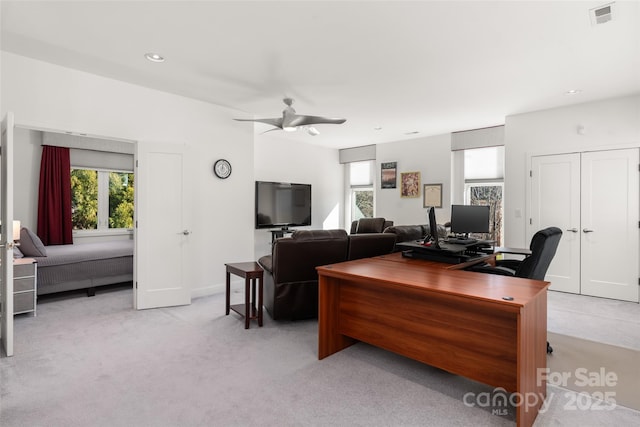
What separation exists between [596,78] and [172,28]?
4299mm

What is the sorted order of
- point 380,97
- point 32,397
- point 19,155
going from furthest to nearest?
point 19,155 → point 380,97 → point 32,397

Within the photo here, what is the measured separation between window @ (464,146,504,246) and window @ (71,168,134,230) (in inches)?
254

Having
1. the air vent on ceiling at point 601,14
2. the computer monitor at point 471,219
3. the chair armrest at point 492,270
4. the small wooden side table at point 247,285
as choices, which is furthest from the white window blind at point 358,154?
the air vent on ceiling at point 601,14

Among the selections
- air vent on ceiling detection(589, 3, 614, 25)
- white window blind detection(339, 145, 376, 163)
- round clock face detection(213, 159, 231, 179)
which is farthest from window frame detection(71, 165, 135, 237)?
air vent on ceiling detection(589, 3, 614, 25)

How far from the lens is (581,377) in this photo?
2.38 m

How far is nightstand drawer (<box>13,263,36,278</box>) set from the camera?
3521 millimetres

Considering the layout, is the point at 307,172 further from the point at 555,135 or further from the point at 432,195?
the point at 555,135

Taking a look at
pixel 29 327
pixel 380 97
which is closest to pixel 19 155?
→ pixel 29 327

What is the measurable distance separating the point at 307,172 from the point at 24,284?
5106 mm

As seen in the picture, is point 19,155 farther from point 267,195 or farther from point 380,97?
point 380,97

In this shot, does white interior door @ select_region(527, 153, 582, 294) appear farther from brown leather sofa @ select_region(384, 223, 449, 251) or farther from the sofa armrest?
the sofa armrest

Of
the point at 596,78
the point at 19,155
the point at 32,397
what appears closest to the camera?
the point at 32,397

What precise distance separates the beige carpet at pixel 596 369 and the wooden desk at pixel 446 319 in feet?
1.50

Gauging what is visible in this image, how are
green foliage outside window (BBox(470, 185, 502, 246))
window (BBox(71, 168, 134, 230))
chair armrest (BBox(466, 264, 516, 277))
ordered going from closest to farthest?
chair armrest (BBox(466, 264, 516, 277)) < green foliage outside window (BBox(470, 185, 502, 246)) < window (BBox(71, 168, 134, 230))
